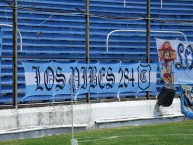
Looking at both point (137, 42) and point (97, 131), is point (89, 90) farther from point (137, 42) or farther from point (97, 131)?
point (137, 42)

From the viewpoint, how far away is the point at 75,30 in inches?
930

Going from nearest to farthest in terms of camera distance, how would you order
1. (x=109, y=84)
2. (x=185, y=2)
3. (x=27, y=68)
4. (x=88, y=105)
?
(x=27, y=68) → (x=88, y=105) → (x=109, y=84) → (x=185, y=2)

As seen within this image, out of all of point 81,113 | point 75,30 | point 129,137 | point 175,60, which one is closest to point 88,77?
point 81,113

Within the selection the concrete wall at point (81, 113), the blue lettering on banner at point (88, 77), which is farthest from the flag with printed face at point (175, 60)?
the concrete wall at point (81, 113)

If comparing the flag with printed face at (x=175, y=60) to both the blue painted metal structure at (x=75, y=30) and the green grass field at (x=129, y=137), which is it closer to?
the blue painted metal structure at (x=75, y=30)

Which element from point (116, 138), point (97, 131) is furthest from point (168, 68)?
point (116, 138)

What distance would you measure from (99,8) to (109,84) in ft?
25.8

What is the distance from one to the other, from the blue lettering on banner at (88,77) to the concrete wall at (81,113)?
0.62 m

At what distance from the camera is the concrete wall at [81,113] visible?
15.1 metres

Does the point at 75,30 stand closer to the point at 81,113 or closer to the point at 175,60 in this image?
the point at 175,60

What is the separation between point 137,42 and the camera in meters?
24.9

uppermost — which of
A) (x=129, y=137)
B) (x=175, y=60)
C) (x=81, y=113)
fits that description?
(x=175, y=60)

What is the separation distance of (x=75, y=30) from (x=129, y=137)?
1015 centimetres

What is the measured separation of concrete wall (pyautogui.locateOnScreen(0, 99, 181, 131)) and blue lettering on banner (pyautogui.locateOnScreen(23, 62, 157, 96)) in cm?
62
